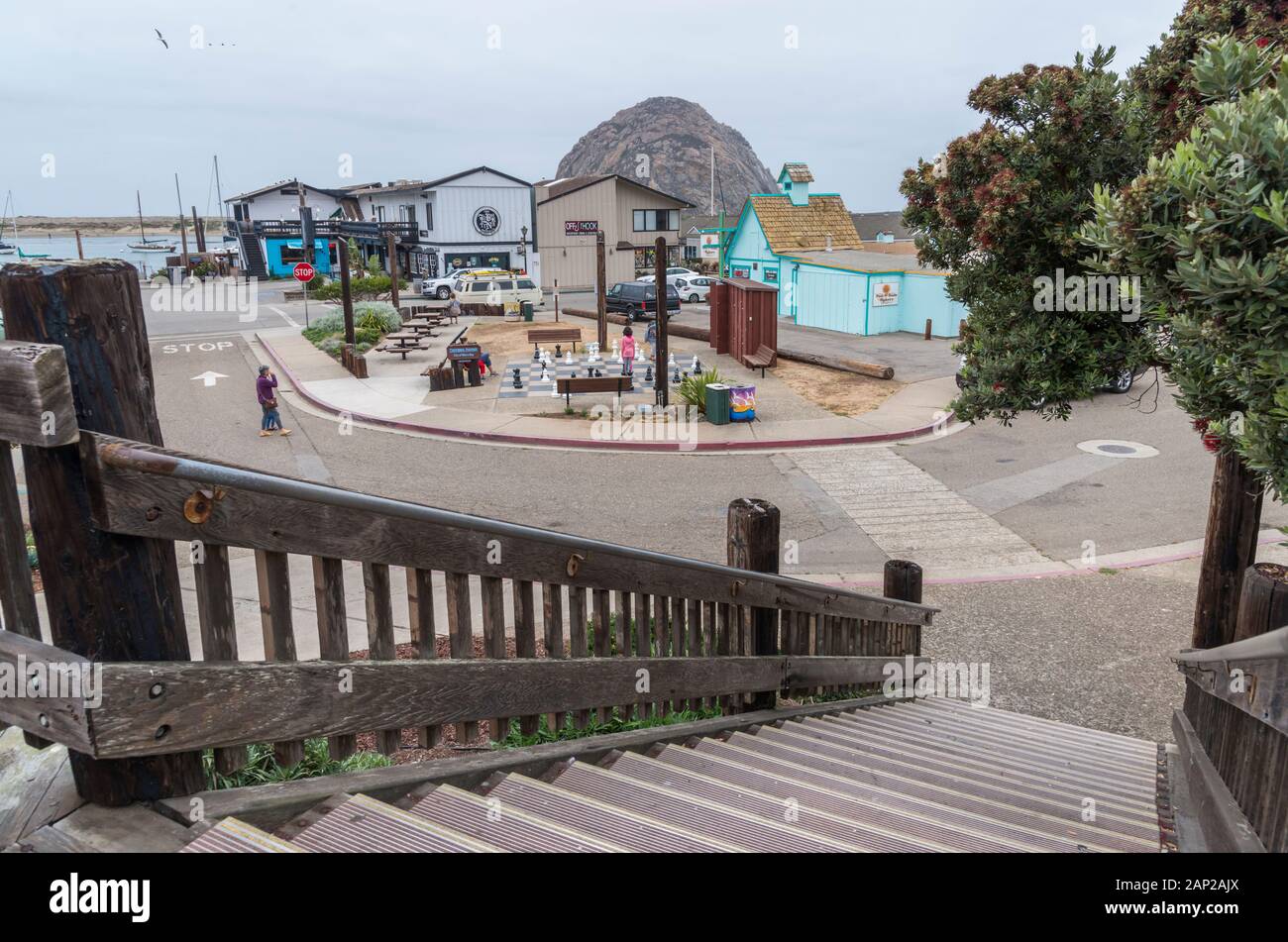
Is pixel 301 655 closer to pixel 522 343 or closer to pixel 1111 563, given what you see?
pixel 1111 563

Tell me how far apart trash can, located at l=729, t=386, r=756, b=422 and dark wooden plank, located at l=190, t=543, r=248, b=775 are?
55.3 feet

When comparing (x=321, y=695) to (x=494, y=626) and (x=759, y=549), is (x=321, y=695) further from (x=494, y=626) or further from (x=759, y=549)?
(x=759, y=549)

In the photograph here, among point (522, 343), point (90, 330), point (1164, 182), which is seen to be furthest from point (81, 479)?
point (522, 343)

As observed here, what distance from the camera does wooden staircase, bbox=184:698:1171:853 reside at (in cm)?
240

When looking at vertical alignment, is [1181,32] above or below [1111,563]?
above

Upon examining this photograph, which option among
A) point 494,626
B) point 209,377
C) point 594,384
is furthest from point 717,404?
point 494,626

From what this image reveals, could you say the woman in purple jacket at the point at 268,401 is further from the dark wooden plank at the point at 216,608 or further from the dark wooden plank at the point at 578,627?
the dark wooden plank at the point at 216,608

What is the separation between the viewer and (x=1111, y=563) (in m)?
11.6

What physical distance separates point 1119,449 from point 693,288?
29.4 m

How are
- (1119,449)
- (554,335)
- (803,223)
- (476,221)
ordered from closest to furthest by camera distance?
1. (1119,449)
2. (554,335)
3. (803,223)
4. (476,221)

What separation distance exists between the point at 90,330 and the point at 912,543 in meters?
11.5

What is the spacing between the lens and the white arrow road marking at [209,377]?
24.3 m

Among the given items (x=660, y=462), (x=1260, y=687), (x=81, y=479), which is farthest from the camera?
(x=660, y=462)

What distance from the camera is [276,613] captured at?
97.0 inches
